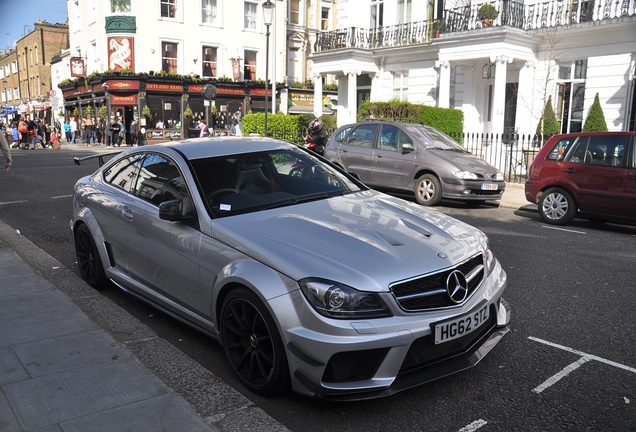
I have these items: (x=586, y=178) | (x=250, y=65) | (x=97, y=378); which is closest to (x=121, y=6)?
(x=250, y=65)

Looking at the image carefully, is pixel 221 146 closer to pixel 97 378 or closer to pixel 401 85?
pixel 97 378

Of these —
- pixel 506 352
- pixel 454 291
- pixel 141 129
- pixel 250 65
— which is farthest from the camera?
pixel 250 65

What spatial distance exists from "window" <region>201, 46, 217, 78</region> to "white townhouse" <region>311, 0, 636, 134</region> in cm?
1706

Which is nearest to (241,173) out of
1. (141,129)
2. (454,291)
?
(454,291)

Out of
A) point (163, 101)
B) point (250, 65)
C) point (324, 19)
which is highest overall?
point (324, 19)

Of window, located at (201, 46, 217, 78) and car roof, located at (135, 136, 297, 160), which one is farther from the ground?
window, located at (201, 46, 217, 78)

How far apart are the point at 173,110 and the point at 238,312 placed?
38443mm

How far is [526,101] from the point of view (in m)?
21.4

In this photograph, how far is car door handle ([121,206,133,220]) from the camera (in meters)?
4.86

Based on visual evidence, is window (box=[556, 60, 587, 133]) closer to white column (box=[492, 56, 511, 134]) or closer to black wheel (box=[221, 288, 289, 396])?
white column (box=[492, 56, 511, 134])

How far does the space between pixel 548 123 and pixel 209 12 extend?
29179 millimetres

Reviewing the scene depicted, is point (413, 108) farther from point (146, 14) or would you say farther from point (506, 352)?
point (146, 14)

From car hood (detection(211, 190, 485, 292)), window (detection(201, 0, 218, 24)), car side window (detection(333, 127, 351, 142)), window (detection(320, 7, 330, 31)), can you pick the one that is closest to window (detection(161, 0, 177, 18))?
window (detection(201, 0, 218, 24))

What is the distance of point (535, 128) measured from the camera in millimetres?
21281
